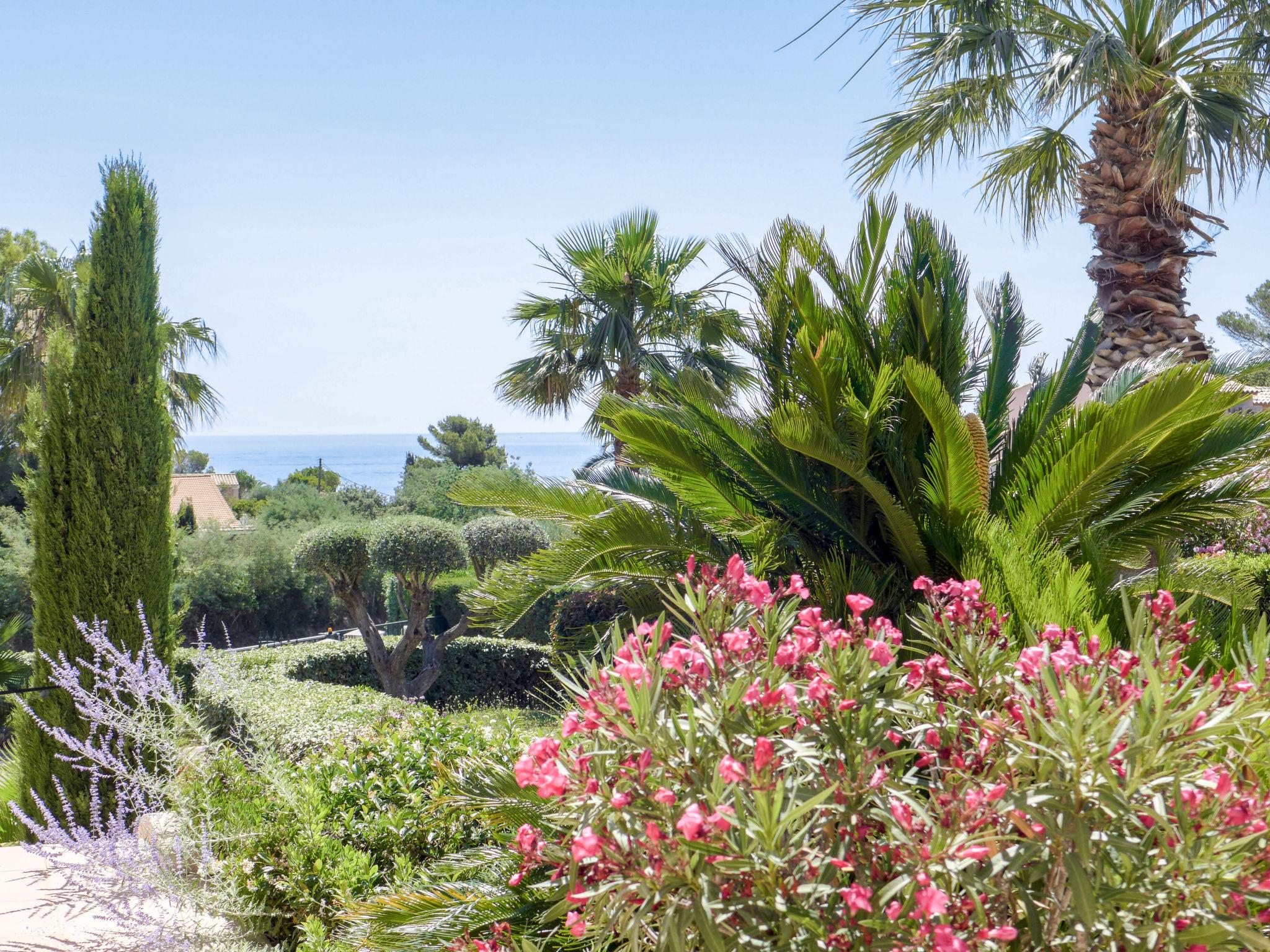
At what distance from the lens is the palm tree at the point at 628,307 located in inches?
428

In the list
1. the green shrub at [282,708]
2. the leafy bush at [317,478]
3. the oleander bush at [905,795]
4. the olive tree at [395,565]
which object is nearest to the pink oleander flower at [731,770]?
the oleander bush at [905,795]

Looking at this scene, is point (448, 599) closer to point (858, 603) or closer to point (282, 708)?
point (282, 708)

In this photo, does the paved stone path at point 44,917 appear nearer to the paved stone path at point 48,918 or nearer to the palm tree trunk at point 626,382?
the paved stone path at point 48,918

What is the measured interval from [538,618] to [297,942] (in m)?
11.5

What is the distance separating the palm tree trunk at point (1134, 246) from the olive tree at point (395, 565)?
29.4 ft

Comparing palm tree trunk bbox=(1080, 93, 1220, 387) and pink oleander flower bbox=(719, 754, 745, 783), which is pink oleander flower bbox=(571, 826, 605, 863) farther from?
palm tree trunk bbox=(1080, 93, 1220, 387)

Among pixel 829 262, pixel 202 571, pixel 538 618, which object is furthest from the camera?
pixel 202 571

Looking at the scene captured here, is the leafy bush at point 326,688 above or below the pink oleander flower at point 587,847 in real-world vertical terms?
below

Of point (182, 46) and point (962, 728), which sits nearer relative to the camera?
point (962, 728)

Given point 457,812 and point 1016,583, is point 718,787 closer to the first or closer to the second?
point 1016,583

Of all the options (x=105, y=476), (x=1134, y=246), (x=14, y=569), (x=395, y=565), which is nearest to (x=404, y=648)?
(x=395, y=565)

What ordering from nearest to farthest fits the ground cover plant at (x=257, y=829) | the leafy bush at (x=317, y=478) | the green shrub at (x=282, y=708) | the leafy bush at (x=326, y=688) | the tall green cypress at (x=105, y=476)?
the ground cover plant at (x=257, y=829)
the green shrub at (x=282, y=708)
the leafy bush at (x=326, y=688)
the tall green cypress at (x=105, y=476)
the leafy bush at (x=317, y=478)

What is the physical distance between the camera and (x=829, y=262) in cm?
408

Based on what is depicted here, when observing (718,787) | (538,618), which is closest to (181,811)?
(718,787)
